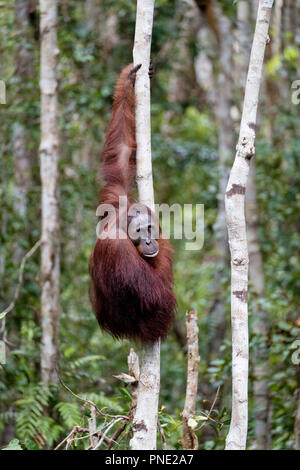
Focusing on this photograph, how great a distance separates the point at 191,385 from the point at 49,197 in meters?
2.17

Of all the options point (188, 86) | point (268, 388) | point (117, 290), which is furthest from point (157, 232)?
point (188, 86)

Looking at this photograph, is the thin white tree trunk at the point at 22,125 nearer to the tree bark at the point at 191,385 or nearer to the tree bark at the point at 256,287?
the tree bark at the point at 256,287

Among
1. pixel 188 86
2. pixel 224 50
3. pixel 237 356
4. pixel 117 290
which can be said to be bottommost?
pixel 237 356

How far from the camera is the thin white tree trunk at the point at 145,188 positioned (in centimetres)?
322

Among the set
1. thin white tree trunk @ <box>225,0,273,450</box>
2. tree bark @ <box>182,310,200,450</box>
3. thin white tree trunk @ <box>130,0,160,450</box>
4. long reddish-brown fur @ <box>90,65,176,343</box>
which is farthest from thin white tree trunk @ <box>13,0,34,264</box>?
thin white tree trunk @ <box>225,0,273,450</box>

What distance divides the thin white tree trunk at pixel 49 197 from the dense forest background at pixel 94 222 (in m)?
0.17

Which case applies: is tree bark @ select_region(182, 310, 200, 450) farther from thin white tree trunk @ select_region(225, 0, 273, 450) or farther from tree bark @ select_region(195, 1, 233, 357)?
tree bark @ select_region(195, 1, 233, 357)

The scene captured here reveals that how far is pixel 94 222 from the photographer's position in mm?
7285

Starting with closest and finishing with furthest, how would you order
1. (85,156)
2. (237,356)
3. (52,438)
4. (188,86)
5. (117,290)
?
1. (237,356)
2. (117,290)
3. (52,438)
4. (85,156)
5. (188,86)

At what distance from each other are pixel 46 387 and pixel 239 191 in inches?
96.2

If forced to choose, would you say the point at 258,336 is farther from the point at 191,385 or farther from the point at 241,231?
the point at 241,231

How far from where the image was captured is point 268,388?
514cm

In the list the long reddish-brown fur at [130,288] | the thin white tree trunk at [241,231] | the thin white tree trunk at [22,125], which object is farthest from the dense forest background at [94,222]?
the thin white tree trunk at [241,231]

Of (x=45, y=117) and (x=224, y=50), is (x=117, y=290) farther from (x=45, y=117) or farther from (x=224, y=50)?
(x=224, y=50)
